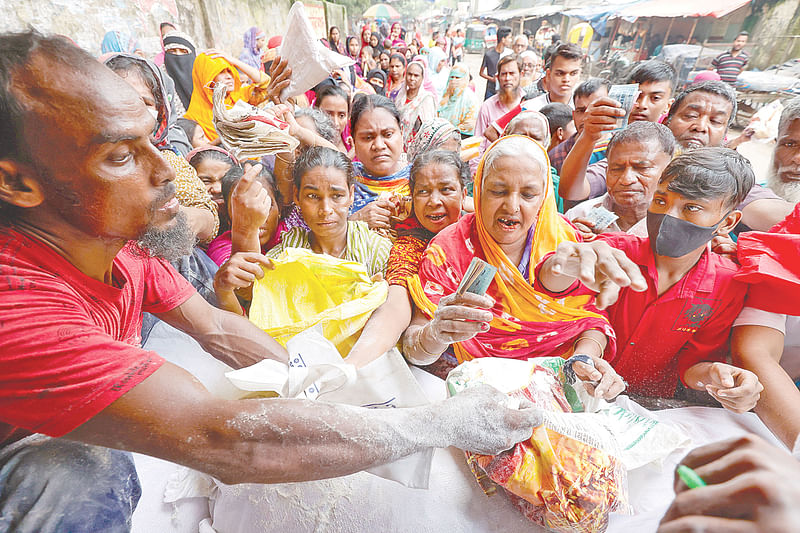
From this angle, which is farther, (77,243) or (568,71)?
(568,71)

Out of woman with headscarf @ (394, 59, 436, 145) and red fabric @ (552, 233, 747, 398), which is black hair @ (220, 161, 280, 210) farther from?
woman with headscarf @ (394, 59, 436, 145)

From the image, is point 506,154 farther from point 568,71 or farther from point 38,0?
point 38,0

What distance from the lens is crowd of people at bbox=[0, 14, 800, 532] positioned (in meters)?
0.68

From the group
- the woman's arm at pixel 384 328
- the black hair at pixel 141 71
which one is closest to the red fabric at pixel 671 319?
the woman's arm at pixel 384 328

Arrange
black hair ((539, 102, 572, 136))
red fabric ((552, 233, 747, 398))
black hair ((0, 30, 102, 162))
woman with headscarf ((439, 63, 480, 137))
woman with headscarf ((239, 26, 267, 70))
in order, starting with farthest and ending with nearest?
woman with headscarf ((239, 26, 267, 70))
woman with headscarf ((439, 63, 480, 137))
black hair ((539, 102, 572, 136))
red fabric ((552, 233, 747, 398))
black hair ((0, 30, 102, 162))

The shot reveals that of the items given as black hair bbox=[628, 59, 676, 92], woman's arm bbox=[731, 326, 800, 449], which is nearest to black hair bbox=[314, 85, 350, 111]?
black hair bbox=[628, 59, 676, 92]

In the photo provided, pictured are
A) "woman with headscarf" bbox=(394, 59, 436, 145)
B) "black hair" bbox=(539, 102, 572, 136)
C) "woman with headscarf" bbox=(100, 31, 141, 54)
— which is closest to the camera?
"black hair" bbox=(539, 102, 572, 136)

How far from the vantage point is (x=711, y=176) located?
1.29 meters

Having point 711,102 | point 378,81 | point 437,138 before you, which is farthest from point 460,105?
point 711,102

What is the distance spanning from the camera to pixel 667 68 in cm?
259

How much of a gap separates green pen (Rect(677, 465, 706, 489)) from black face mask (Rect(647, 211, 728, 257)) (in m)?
1.10

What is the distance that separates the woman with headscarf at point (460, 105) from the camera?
5098 millimetres

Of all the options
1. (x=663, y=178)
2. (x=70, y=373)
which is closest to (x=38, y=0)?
(x=70, y=373)

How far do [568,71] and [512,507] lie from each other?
4.13 m
